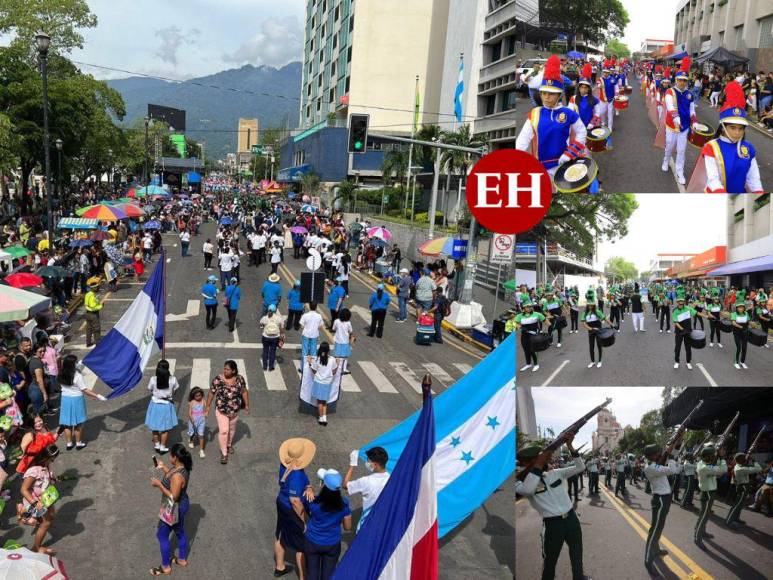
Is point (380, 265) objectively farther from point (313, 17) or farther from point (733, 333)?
point (313, 17)

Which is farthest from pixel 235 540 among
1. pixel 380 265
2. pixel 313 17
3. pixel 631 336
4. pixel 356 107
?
pixel 313 17

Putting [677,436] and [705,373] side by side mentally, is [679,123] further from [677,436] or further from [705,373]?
[677,436]

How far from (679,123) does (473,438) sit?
10.9 feet

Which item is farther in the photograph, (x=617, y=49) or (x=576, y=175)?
(x=617, y=49)

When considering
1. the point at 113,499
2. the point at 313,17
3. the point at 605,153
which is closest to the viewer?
the point at 605,153

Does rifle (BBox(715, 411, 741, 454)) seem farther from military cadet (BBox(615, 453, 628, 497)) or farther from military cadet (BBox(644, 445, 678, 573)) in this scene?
military cadet (BBox(615, 453, 628, 497))

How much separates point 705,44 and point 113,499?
8728 millimetres

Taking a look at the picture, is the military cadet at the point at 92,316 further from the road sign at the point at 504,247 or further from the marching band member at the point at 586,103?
the marching band member at the point at 586,103

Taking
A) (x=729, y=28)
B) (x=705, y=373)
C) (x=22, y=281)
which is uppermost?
(x=729, y=28)

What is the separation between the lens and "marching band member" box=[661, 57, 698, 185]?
15.3 feet

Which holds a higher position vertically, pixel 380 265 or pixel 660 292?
pixel 660 292

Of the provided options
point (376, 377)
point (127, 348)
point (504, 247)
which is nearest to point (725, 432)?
point (504, 247)

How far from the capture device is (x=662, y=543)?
446 centimetres

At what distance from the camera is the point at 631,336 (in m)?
4.67
